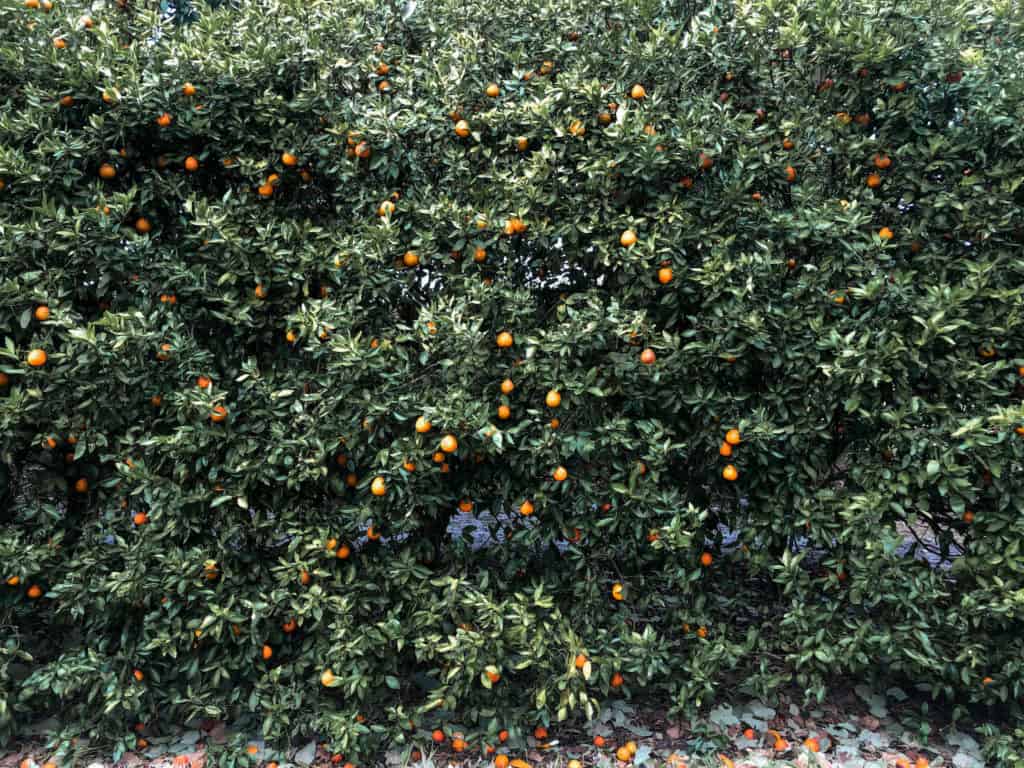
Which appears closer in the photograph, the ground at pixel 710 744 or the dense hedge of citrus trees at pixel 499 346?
the dense hedge of citrus trees at pixel 499 346

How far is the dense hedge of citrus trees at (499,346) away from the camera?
8.84ft

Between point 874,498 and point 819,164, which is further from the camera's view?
point 819,164

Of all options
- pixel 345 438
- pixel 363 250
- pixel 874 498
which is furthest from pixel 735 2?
pixel 345 438

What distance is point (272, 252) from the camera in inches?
111

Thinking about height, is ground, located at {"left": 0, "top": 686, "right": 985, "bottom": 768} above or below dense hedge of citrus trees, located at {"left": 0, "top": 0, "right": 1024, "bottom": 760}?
below

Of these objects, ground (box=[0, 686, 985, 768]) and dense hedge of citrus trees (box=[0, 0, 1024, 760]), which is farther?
ground (box=[0, 686, 985, 768])

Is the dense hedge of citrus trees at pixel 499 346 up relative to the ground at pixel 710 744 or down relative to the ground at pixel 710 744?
up

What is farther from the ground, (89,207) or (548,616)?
(89,207)

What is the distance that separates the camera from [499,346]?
2762 millimetres

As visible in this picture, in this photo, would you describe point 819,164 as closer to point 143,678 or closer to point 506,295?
point 506,295

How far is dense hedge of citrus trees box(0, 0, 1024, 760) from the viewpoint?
8.84ft

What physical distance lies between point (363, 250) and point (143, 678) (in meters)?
1.93

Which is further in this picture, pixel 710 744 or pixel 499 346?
pixel 710 744

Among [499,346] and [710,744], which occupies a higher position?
[499,346]
